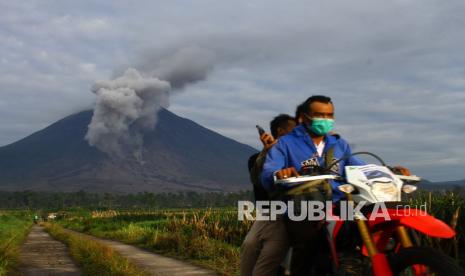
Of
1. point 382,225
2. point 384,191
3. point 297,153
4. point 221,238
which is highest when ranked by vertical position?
point 297,153

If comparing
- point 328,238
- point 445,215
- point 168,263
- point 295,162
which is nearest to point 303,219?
point 328,238

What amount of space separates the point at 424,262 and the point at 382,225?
444 mm

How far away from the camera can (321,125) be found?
4.11 m

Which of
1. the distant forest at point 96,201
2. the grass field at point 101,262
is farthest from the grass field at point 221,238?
the distant forest at point 96,201

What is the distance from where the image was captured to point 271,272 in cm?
433

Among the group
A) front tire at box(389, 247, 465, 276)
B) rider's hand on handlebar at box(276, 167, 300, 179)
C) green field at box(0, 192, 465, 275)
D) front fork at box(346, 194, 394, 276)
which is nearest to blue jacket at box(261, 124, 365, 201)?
rider's hand on handlebar at box(276, 167, 300, 179)

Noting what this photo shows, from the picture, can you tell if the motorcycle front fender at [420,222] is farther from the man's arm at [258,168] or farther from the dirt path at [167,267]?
the dirt path at [167,267]

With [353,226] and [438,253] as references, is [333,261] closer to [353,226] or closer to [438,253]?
[353,226]

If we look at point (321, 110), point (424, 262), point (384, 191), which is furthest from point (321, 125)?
point (424, 262)

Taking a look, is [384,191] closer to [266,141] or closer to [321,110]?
[321,110]

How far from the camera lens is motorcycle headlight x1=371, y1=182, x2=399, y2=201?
11.2 feet

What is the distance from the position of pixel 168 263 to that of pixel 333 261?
9.63 m

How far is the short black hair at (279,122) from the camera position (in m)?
5.23

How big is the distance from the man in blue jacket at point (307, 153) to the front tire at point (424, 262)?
68 cm
